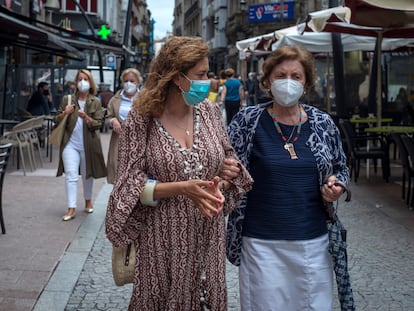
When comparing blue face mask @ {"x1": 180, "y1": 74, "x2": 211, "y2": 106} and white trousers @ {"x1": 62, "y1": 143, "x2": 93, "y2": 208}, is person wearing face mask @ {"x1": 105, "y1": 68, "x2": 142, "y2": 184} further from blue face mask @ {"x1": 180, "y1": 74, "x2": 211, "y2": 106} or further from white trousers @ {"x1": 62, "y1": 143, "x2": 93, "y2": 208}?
blue face mask @ {"x1": 180, "y1": 74, "x2": 211, "y2": 106}

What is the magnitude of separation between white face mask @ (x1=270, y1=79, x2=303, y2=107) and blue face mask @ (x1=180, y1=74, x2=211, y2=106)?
474 millimetres

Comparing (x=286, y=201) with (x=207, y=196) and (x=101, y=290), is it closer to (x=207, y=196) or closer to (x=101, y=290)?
(x=207, y=196)

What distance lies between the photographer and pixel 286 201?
3.31 meters

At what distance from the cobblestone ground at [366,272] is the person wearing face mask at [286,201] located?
1.73 metres

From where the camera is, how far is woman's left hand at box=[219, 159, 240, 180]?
3098mm

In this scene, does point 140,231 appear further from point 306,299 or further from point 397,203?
point 397,203

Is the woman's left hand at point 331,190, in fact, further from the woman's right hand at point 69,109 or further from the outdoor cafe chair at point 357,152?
the outdoor cafe chair at point 357,152

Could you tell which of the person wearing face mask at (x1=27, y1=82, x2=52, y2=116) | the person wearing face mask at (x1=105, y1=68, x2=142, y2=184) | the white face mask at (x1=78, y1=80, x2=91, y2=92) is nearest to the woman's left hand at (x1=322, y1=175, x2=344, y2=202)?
the person wearing face mask at (x1=105, y1=68, x2=142, y2=184)

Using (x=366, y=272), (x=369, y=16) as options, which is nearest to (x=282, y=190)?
(x=366, y=272)

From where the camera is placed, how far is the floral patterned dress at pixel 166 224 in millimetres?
2939

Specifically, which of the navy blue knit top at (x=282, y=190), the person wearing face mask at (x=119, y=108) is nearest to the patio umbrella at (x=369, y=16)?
the person wearing face mask at (x=119, y=108)

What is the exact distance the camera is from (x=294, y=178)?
330 centimetres

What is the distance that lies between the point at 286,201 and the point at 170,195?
0.70 meters

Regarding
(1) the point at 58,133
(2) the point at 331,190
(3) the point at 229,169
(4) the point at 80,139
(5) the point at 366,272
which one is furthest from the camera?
(4) the point at 80,139
